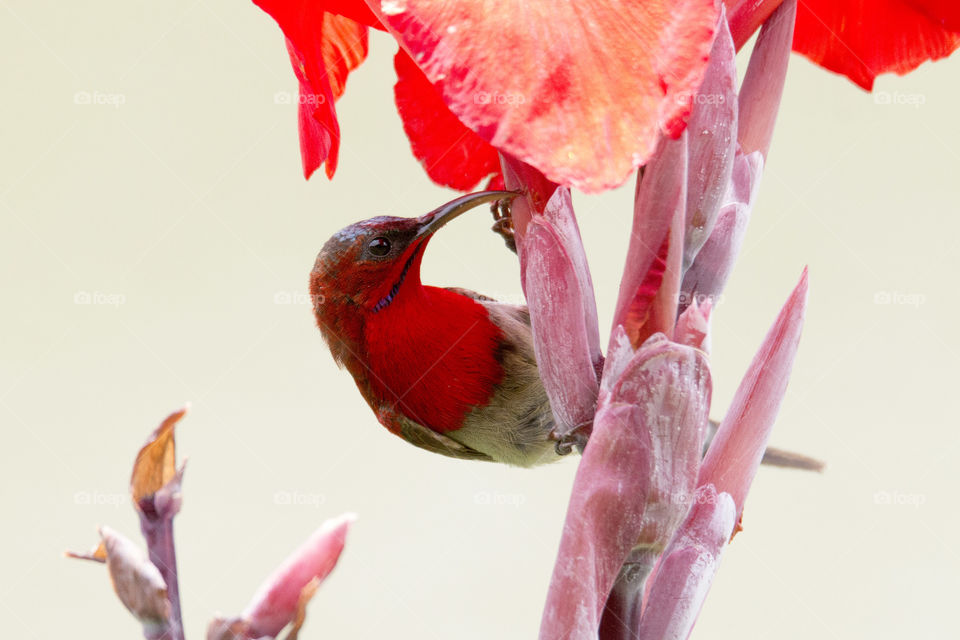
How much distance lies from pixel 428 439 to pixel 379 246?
136 mm

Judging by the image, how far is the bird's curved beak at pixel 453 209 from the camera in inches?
15.0

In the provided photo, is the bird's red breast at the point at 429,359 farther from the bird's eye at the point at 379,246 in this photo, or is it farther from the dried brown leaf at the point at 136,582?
the dried brown leaf at the point at 136,582

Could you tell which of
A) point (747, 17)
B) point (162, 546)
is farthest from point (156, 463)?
point (747, 17)

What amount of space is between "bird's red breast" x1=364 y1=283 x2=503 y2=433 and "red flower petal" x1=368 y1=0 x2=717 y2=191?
12.1 inches

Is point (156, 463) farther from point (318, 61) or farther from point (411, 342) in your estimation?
point (411, 342)

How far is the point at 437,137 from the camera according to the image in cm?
45

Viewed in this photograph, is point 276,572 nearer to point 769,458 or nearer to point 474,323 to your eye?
point 474,323

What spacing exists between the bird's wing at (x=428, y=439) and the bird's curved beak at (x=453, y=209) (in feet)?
0.39

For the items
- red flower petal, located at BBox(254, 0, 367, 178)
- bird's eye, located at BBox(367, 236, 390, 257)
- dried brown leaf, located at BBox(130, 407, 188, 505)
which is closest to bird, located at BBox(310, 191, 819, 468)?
bird's eye, located at BBox(367, 236, 390, 257)

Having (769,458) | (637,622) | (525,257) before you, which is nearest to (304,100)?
(525,257)

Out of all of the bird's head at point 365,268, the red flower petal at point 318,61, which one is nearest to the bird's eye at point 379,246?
the bird's head at point 365,268

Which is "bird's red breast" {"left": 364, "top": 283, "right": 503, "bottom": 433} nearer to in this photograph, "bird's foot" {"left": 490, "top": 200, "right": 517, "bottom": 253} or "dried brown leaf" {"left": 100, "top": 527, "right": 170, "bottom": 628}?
Result: "bird's foot" {"left": 490, "top": 200, "right": 517, "bottom": 253}

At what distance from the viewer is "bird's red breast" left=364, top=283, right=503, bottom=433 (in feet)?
1.76

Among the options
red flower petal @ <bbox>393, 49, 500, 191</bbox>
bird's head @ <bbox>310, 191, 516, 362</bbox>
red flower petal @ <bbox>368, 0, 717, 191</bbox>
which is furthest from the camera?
bird's head @ <bbox>310, 191, 516, 362</bbox>
